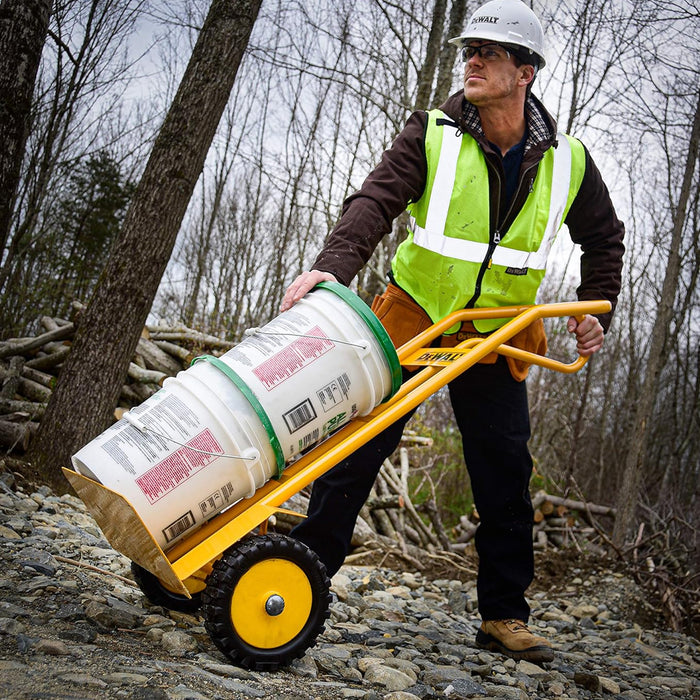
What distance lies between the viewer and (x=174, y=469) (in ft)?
6.72

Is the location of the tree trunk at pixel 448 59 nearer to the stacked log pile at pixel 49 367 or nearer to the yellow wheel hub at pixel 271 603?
the stacked log pile at pixel 49 367

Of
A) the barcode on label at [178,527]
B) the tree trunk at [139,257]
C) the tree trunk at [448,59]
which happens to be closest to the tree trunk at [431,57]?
the tree trunk at [448,59]

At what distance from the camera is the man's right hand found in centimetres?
225

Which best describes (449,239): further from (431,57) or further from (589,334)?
(431,57)

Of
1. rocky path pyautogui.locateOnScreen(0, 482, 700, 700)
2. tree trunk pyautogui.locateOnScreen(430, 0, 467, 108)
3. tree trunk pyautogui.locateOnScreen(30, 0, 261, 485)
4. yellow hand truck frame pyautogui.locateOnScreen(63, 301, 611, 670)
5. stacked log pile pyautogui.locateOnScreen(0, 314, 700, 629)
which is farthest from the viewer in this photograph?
tree trunk pyautogui.locateOnScreen(430, 0, 467, 108)

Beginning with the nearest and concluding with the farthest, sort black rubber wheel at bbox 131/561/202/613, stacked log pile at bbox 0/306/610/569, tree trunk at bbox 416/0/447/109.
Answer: black rubber wheel at bbox 131/561/202/613 < stacked log pile at bbox 0/306/610/569 < tree trunk at bbox 416/0/447/109

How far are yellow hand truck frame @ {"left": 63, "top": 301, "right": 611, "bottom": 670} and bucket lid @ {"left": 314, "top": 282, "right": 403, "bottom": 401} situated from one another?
0.14 meters

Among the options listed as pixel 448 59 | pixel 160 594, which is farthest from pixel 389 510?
pixel 448 59

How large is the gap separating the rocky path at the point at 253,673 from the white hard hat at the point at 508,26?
2.36m

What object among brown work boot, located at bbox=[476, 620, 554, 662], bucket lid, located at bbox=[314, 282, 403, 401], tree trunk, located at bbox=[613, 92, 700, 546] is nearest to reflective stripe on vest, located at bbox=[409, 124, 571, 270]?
bucket lid, located at bbox=[314, 282, 403, 401]

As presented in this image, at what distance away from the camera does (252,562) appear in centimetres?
204

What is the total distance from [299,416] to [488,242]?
3.55ft

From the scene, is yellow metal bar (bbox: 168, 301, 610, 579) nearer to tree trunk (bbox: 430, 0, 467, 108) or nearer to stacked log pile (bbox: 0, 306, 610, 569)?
stacked log pile (bbox: 0, 306, 610, 569)

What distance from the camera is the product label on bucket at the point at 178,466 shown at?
79.5 inches
